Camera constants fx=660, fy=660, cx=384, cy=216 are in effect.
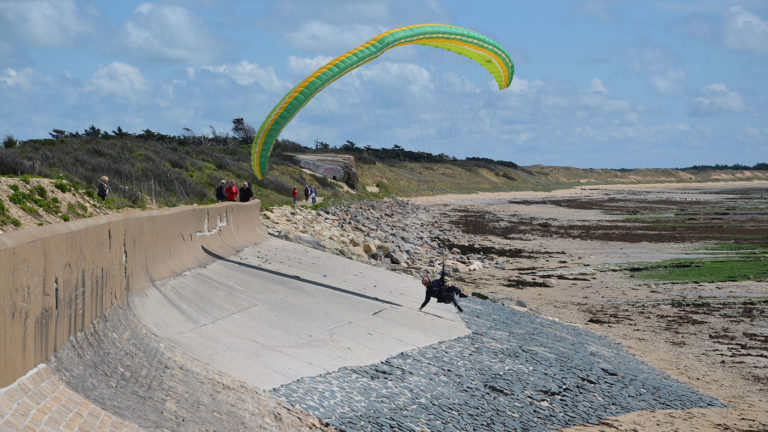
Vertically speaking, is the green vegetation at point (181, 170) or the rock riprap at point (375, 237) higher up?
the green vegetation at point (181, 170)

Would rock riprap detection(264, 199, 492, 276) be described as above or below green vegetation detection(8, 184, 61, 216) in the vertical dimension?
below

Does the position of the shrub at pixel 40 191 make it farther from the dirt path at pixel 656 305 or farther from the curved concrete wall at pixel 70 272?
the dirt path at pixel 656 305

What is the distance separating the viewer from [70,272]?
20.3 ft

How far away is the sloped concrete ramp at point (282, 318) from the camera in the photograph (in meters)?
8.14

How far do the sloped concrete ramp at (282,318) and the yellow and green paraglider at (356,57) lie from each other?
9.95 ft

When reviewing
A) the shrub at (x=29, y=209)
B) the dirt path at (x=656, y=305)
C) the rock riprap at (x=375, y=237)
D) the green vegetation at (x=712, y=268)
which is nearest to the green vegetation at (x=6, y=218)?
the shrub at (x=29, y=209)

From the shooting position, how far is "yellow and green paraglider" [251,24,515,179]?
1512 centimetres

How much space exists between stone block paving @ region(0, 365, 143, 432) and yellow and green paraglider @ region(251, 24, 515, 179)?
1056cm

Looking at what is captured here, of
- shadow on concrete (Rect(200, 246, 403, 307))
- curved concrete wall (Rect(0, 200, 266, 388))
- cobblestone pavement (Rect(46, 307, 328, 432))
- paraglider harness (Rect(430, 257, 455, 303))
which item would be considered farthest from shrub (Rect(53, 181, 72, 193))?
cobblestone pavement (Rect(46, 307, 328, 432))

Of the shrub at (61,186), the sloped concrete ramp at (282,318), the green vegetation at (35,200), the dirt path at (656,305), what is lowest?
the dirt path at (656,305)

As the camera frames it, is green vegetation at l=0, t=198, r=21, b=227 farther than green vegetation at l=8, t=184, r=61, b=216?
No

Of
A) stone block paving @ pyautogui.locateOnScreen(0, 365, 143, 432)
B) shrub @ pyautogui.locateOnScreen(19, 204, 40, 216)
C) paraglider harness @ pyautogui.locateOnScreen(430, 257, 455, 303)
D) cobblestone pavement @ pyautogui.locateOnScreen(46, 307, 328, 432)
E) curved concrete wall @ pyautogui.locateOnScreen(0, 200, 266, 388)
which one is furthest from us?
shrub @ pyautogui.locateOnScreen(19, 204, 40, 216)

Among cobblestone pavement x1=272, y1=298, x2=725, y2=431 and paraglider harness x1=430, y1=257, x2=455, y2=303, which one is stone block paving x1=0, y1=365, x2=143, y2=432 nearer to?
cobblestone pavement x1=272, y1=298, x2=725, y2=431

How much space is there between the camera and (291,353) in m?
8.62
